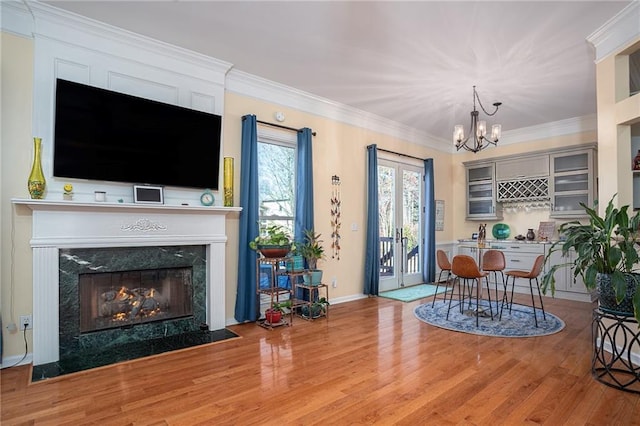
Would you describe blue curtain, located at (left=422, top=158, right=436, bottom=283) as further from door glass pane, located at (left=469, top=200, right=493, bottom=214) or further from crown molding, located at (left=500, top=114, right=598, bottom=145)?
crown molding, located at (left=500, top=114, right=598, bottom=145)

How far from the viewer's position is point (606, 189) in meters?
3.30

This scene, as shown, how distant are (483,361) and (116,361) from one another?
3.21m

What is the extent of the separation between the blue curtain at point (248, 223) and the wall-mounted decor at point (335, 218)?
1.42m

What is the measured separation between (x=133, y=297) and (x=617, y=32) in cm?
532

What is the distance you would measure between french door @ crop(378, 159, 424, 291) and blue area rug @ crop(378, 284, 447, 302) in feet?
0.50

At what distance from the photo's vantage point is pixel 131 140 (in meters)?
3.33

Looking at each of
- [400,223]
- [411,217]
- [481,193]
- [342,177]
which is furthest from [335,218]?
[481,193]

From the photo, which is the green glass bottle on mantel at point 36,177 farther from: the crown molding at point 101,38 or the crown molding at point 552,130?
the crown molding at point 552,130

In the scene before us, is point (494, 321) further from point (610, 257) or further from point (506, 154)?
point (506, 154)

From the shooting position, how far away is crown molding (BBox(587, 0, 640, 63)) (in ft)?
9.70

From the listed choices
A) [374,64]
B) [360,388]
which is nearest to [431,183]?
[374,64]

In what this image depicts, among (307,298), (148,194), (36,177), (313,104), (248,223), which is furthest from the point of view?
(313,104)

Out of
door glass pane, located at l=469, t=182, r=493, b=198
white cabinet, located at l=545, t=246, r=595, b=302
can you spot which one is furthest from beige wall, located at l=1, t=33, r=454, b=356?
white cabinet, located at l=545, t=246, r=595, b=302

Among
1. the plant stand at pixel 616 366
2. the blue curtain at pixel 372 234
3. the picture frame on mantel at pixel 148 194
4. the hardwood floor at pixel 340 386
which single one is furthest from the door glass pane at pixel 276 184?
the plant stand at pixel 616 366
